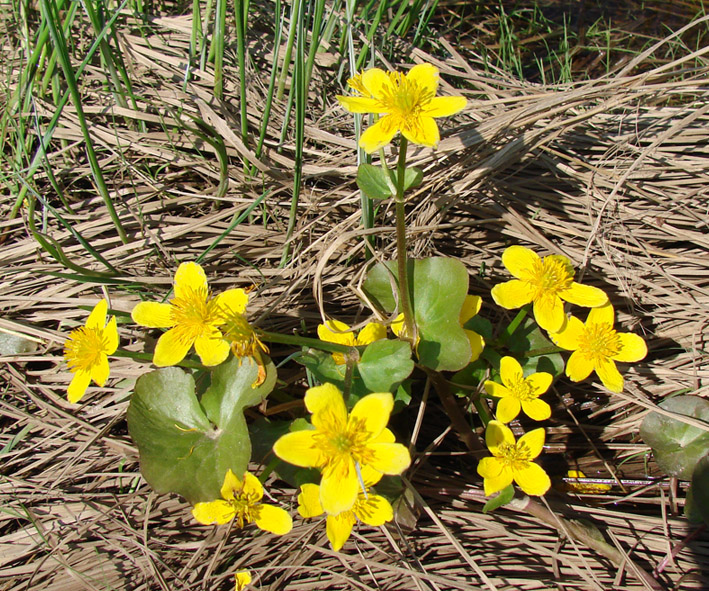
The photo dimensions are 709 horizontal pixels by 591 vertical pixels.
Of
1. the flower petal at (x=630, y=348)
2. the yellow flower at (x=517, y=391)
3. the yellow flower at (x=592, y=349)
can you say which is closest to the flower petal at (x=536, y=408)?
the yellow flower at (x=517, y=391)

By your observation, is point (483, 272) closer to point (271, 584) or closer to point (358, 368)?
point (358, 368)

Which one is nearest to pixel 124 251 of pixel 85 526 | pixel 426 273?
pixel 85 526

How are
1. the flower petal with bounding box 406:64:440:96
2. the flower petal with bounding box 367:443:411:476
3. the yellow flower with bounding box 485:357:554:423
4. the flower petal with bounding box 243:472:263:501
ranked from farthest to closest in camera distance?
1. the yellow flower with bounding box 485:357:554:423
2. the flower petal with bounding box 243:472:263:501
3. the flower petal with bounding box 406:64:440:96
4. the flower petal with bounding box 367:443:411:476

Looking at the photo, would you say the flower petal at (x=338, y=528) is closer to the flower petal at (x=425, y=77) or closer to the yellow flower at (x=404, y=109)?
the yellow flower at (x=404, y=109)

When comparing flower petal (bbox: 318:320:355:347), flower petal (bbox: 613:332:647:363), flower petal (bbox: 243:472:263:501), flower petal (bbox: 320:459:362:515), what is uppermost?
flower petal (bbox: 613:332:647:363)

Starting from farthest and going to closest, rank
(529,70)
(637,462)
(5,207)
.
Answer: (529,70) → (5,207) → (637,462)

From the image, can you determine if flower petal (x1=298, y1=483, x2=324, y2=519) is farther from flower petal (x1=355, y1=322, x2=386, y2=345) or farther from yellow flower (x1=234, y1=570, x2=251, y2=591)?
flower petal (x1=355, y1=322, x2=386, y2=345)

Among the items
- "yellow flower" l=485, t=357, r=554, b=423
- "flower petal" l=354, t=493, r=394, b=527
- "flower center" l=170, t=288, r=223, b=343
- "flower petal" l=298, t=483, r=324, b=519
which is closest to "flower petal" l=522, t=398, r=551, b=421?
"yellow flower" l=485, t=357, r=554, b=423

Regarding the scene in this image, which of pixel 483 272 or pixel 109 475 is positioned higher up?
pixel 483 272
